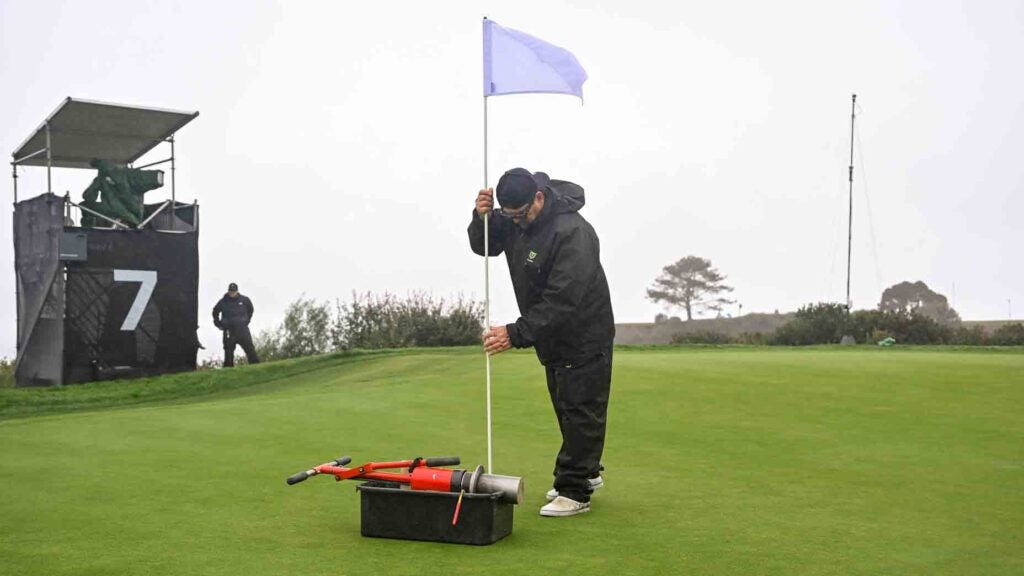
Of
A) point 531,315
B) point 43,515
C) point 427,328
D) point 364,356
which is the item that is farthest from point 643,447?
point 427,328

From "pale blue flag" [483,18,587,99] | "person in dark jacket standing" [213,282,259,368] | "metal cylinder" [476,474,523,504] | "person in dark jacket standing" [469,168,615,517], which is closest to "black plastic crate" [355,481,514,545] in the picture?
"metal cylinder" [476,474,523,504]

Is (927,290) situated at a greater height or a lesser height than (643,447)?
greater

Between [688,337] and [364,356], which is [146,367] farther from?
[688,337]

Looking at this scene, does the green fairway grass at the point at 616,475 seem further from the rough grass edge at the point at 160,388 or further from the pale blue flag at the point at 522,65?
the pale blue flag at the point at 522,65

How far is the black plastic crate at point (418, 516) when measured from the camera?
5211 mm

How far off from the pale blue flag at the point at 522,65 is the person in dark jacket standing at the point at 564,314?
83cm

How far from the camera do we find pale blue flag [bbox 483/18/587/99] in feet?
22.2

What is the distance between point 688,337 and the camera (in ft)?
86.0

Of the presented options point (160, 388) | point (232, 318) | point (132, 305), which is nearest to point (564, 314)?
point (160, 388)

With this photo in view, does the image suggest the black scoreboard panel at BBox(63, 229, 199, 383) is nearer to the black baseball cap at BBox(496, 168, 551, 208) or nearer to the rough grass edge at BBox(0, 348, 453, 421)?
the rough grass edge at BBox(0, 348, 453, 421)

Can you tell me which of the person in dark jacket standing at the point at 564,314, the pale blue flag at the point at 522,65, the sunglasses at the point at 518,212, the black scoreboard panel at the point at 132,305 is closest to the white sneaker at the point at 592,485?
the person in dark jacket standing at the point at 564,314

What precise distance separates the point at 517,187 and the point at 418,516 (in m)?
1.87

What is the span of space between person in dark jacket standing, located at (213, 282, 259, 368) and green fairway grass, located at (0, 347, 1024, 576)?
7089 mm

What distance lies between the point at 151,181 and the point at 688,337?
1332 centimetres
